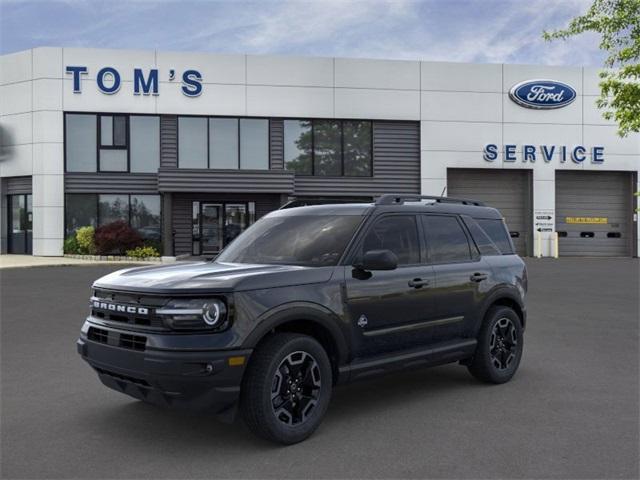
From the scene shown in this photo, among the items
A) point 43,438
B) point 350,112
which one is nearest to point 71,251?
point 350,112

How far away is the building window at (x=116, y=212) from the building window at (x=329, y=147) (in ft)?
19.9

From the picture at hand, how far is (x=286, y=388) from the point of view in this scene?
440 centimetres

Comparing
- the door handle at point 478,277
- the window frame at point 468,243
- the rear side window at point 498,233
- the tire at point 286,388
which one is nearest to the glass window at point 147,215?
the rear side window at point 498,233

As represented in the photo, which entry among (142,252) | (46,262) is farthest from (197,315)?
(142,252)

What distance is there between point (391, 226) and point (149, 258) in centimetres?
2007

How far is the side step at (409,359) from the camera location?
4.82 meters

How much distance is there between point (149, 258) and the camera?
2416 cm

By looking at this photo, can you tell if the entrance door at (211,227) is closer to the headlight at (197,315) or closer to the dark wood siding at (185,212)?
the dark wood siding at (185,212)

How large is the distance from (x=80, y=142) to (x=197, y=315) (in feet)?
79.2

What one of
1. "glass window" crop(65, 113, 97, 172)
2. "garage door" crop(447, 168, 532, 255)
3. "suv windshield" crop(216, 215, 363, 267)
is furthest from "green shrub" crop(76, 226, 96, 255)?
"suv windshield" crop(216, 215, 363, 267)

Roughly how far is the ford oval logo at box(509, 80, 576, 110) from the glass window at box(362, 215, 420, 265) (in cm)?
2506

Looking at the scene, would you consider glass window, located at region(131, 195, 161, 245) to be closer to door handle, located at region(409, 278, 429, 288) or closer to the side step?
the side step

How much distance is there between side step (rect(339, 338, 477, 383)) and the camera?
482cm

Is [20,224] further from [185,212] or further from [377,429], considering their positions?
[377,429]
